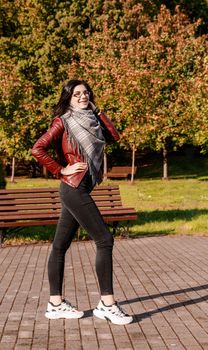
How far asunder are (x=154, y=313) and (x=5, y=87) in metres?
26.7

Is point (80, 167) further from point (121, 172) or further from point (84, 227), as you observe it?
point (121, 172)

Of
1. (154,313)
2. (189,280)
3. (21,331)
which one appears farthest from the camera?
(189,280)

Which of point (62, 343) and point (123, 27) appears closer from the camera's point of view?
point (62, 343)

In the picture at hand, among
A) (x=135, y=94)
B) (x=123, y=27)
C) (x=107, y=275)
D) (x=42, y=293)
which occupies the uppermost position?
(x=123, y=27)

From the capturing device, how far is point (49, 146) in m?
5.13

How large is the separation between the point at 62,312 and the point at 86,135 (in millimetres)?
1619

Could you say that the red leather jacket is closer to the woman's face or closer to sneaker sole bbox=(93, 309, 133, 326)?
the woman's face

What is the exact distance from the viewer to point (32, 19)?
116ft

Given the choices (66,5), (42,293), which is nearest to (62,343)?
(42,293)

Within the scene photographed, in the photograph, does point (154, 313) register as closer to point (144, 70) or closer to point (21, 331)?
point (21, 331)

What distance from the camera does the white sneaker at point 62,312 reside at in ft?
17.3

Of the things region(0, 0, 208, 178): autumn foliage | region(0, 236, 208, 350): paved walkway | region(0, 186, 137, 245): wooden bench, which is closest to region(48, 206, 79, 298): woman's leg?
region(0, 236, 208, 350): paved walkway

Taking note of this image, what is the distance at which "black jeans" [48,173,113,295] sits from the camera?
5070 mm

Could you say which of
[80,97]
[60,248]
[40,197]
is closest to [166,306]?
[60,248]
